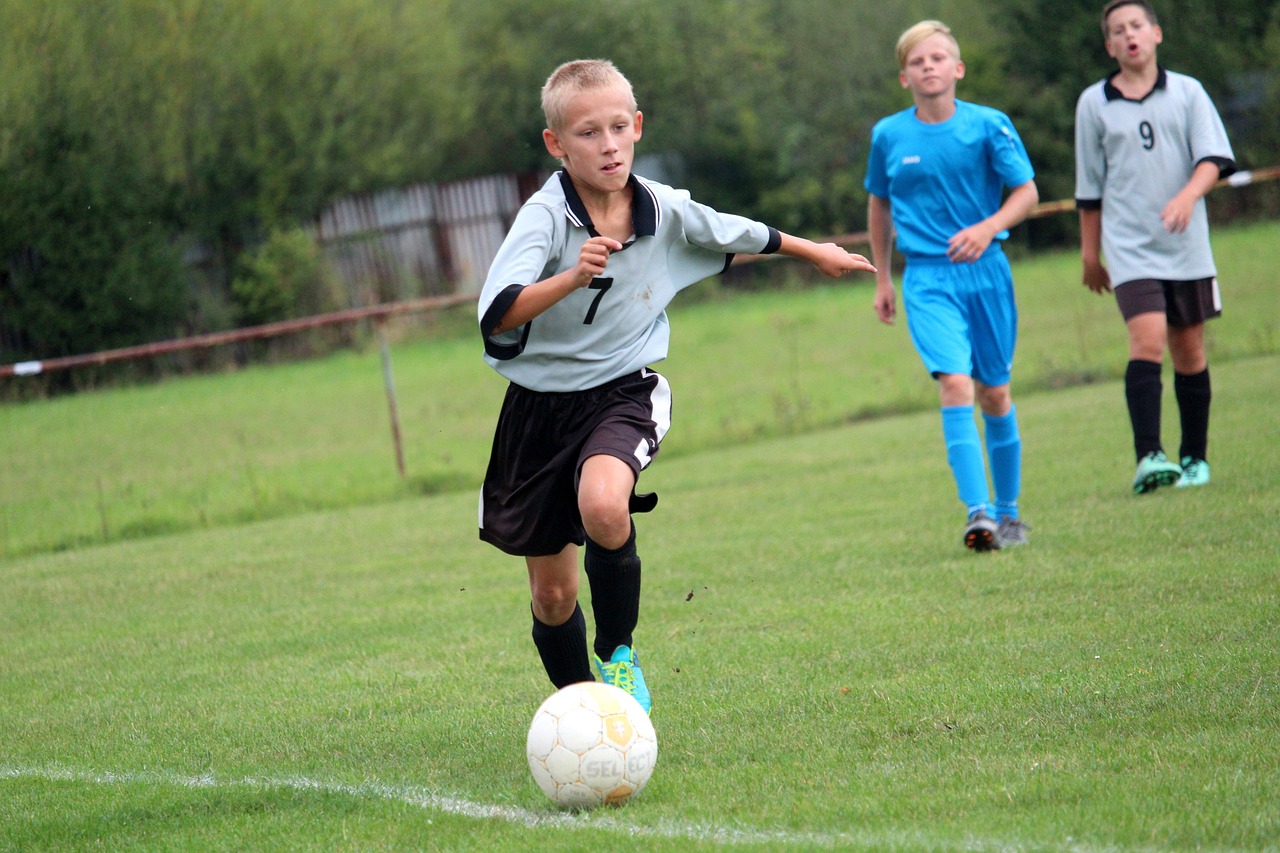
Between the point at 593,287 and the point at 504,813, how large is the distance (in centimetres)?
155

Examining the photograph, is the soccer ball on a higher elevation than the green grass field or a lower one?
higher

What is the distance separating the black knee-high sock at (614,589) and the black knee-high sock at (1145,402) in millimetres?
4116

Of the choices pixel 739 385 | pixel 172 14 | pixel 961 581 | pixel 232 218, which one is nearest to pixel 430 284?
pixel 232 218

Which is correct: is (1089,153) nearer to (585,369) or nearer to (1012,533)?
(1012,533)

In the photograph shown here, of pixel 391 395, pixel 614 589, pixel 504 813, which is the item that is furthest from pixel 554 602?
pixel 391 395

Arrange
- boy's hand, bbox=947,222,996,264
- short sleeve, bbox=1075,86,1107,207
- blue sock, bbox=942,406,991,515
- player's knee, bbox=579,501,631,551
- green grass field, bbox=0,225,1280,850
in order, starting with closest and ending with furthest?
green grass field, bbox=0,225,1280,850 → player's knee, bbox=579,501,631,551 → boy's hand, bbox=947,222,996,264 → blue sock, bbox=942,406,991,515 → short sleeve, bbox=1075,86,1107,207

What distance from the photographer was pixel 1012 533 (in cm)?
681

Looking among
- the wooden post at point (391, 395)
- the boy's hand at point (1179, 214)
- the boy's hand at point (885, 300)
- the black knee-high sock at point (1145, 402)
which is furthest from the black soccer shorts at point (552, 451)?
the wooden post at point (391, 395)

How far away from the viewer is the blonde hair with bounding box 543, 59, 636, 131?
13.8 ft

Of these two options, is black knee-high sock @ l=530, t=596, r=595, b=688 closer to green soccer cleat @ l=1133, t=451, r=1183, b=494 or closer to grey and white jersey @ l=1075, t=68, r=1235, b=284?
green soccer cleat @ l=1133, t=451, r=1183, b=494

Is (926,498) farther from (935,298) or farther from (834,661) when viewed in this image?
(834,661)

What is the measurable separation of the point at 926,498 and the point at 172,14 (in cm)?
1902

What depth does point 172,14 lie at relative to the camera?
23531 millimetres

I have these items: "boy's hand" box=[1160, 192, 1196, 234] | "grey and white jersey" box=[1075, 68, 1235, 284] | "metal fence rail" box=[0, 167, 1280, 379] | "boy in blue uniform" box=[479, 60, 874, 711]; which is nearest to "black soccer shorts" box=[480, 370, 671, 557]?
"boy in blue uniform" box=[479, 60, 874, 711]
